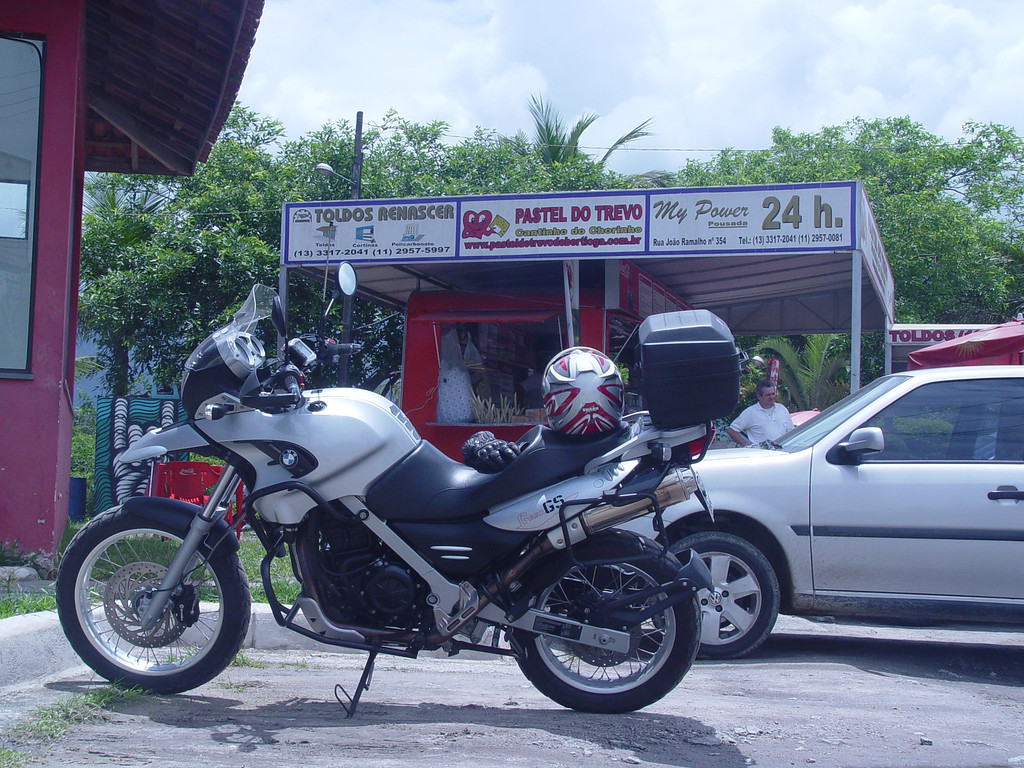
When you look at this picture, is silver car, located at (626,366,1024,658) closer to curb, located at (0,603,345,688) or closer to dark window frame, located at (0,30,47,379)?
curb, located at (0,603,345,688)

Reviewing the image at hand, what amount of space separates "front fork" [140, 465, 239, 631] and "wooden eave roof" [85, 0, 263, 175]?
13.0 feet

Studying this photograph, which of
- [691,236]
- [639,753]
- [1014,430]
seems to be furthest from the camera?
[691,236]

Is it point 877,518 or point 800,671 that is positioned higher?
point 877,518

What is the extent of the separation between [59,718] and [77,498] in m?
7.95

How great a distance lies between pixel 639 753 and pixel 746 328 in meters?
13.6

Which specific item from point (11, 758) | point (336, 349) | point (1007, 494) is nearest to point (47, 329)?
point (336, 349)

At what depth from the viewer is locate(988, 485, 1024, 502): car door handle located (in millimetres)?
5223

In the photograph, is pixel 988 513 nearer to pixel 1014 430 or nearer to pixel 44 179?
pixel 1014 430

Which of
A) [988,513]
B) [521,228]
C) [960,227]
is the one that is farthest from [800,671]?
[960,227]

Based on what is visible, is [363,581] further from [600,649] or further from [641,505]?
[641,505]

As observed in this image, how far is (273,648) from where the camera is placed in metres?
5.17

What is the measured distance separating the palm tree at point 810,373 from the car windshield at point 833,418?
55.8 feet

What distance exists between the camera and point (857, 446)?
5.28 meters

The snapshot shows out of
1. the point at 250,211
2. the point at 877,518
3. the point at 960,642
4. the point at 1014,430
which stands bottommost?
the point at 960,642
